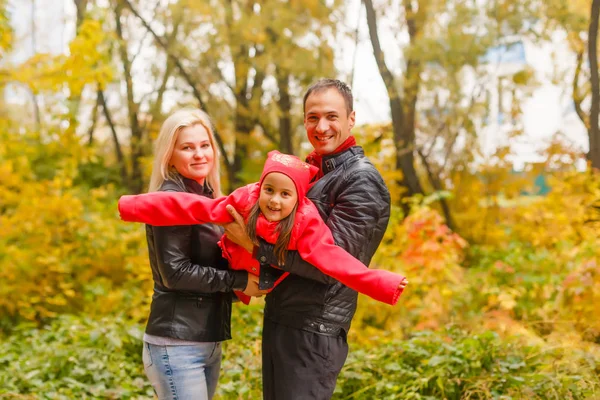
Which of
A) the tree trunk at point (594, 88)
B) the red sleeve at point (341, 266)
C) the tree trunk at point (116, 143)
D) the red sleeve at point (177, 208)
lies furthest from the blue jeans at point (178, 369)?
the tree trunk at point (116, 143)

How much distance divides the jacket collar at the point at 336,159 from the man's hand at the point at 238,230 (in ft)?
1.26

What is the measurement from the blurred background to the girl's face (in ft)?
6.77

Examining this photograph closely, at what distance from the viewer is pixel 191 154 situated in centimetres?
233

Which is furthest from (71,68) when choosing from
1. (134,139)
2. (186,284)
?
(134,139)

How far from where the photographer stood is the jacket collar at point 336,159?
2230 mm

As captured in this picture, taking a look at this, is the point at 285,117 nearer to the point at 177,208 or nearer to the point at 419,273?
the point at 419,273

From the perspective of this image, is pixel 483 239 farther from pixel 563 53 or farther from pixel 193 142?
pixel 193 142

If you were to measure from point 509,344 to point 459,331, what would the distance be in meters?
0.43

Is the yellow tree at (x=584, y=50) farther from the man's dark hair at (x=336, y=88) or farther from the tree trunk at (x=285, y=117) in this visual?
the man's dark hair at (x=336, y=88)

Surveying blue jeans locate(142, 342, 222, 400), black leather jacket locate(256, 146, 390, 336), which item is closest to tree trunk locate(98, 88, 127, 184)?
blue jeans locate(142, 342, 222, 400)

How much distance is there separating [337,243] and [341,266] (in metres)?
0.11

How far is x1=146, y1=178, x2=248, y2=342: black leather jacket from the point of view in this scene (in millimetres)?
2188

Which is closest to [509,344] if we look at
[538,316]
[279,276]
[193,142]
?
[538,316]

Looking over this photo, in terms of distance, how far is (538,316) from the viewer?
5719mm
